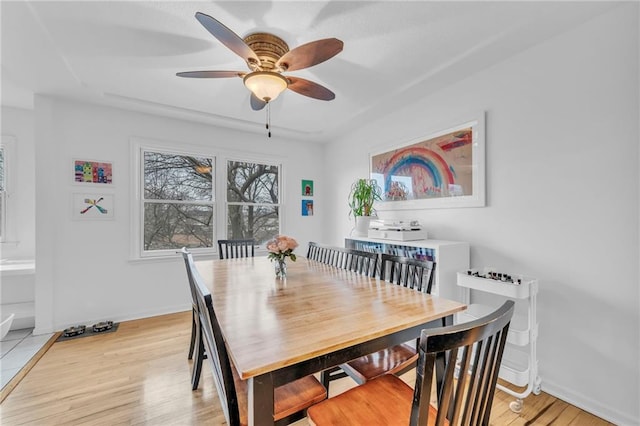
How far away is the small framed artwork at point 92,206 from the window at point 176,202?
34 cm

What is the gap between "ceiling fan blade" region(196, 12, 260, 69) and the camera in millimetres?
1288

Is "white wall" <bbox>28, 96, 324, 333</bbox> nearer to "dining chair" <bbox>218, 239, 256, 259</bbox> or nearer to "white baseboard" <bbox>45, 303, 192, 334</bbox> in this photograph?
"white baseboard" <bbox>45, 303, 192, 334</bbox>

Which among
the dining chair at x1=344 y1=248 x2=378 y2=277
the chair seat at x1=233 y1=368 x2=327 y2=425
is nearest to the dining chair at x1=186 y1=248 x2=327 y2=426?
the chair seat at x1=233 y1=368 x2=327 y2=425

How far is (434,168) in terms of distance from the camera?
2754 mm

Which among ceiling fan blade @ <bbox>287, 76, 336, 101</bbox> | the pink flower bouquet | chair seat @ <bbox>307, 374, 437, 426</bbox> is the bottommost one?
chair seat @ <bbox>307, 374, 437, 426</bbox>

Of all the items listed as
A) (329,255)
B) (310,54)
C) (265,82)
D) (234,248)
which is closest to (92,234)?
(234,248)

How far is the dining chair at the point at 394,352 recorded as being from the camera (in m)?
1.42

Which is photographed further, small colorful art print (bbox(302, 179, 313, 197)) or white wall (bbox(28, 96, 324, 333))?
small colorful art print (bbox(302, 179, 313, 197))

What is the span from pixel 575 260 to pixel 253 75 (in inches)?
96.4

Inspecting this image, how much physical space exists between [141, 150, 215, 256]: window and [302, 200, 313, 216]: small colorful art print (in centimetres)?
139

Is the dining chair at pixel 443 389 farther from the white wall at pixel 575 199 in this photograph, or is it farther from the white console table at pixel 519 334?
the white wall at pixel 575 199

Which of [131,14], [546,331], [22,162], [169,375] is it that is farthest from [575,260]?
[22,162]

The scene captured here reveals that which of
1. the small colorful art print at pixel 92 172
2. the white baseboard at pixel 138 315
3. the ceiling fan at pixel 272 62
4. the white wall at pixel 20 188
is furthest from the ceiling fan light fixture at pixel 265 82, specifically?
the white wall at pixel 20 188

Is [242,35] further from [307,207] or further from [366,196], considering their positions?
[307,207]
